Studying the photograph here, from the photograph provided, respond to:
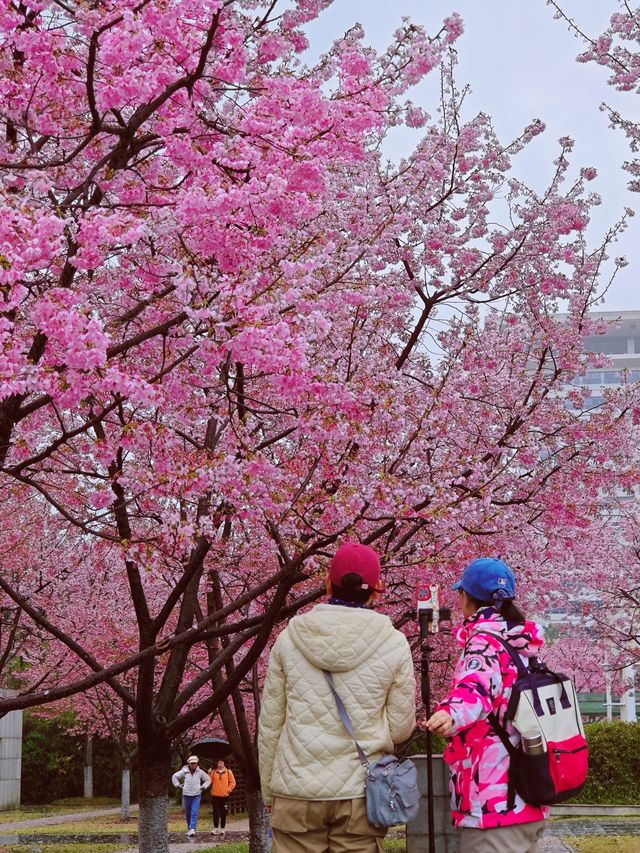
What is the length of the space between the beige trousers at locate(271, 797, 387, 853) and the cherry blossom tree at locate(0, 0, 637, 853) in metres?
2.96

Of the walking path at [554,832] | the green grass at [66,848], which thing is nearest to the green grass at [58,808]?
the walking path at [554,832]

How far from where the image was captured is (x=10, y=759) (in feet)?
111

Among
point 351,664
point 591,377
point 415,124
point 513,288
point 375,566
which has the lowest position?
point 351,664

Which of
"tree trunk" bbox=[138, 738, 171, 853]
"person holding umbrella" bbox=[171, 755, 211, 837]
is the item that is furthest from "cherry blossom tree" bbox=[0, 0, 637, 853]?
"person holding umbrella" bbox=[171, 755, 211, 837]

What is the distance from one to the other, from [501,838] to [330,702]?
77 cm

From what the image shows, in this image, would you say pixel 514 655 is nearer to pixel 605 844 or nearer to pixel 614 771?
pixel 605 844

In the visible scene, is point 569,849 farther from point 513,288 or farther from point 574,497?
point 513,288

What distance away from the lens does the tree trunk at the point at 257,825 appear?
12.9 metres

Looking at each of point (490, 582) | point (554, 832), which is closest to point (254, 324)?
point (490, 582)

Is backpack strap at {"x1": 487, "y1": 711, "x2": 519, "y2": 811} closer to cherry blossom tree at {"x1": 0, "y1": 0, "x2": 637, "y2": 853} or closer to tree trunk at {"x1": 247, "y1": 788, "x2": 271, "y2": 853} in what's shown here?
cherry blossom tree at {"x1": 0, "y1": 0, "x2": 637, "y2": 853}

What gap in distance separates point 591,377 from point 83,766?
361ft

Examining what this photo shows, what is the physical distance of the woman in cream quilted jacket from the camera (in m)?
3.91

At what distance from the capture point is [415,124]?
11.7m

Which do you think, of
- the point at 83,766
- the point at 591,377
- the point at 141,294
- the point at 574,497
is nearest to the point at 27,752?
the point at 83,766
